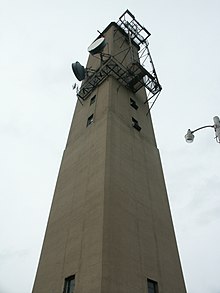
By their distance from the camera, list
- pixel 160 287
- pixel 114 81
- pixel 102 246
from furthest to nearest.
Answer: pixel 114 81 < pixel 160 287 < pixel 102 246

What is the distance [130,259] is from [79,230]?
302 cm

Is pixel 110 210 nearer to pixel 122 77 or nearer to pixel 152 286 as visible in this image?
pixel 152 286

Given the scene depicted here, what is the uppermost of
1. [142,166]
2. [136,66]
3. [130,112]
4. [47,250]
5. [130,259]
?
[136,66]

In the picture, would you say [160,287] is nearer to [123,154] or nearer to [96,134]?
[123,154]

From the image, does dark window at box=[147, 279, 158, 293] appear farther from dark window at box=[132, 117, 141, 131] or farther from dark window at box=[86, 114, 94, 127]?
dark window at box=[86, 114, 94, 127]

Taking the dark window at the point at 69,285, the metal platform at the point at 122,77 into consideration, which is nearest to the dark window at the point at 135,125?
the metal platform at the point at 122,77

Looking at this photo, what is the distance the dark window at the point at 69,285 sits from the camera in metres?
12.1

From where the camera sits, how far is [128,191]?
1546 cm

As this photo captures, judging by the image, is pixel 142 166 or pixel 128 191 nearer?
pixel 128 191

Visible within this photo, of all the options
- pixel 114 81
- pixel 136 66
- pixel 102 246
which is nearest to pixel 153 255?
pixel 102 246

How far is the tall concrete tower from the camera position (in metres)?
12.1

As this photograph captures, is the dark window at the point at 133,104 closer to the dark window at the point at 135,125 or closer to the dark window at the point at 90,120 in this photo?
the dark window at the point at 135,125

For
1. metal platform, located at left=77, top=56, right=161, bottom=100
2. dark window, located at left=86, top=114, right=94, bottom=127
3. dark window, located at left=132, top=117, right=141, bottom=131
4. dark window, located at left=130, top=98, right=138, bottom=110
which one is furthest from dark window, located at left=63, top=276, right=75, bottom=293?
metal platform, located at left=77, top=56, right=161, bottom=100

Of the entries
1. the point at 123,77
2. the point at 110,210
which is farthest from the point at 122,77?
the point at 110,210
